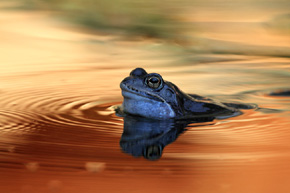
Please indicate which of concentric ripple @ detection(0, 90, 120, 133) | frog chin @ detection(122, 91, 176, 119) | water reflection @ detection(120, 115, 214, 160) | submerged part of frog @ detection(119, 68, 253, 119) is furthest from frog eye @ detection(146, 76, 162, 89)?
concentric ripple @ detection(0, 90, 120, 133)

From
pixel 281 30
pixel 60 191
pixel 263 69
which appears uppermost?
pixel 281 30

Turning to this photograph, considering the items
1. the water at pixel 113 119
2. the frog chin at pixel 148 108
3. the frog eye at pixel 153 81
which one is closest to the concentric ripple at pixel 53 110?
the water at pixel 113 119

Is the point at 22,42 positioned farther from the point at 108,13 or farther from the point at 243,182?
the point at 243,182

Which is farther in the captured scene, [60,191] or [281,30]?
[281,30]

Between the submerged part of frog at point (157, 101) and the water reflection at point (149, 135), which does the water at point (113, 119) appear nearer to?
the water reflection at point (149, 135)

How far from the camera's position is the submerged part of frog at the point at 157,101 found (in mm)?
6023

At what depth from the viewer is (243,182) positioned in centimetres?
373

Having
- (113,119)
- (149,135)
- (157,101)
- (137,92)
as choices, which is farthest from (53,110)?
(149,135)

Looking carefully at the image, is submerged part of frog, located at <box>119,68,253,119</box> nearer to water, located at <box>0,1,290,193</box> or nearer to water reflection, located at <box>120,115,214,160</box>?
water reflection, located at <box>120,115,214,160</box>

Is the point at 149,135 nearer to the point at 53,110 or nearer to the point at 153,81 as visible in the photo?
the point at 153,81

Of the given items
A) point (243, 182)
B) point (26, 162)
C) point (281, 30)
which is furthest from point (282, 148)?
point (281, 30)

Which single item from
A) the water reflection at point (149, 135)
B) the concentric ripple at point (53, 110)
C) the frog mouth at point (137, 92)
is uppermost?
the frog mouth at point (137, 92)

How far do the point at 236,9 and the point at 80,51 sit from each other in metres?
4.75

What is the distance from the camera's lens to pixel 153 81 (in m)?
6.05
